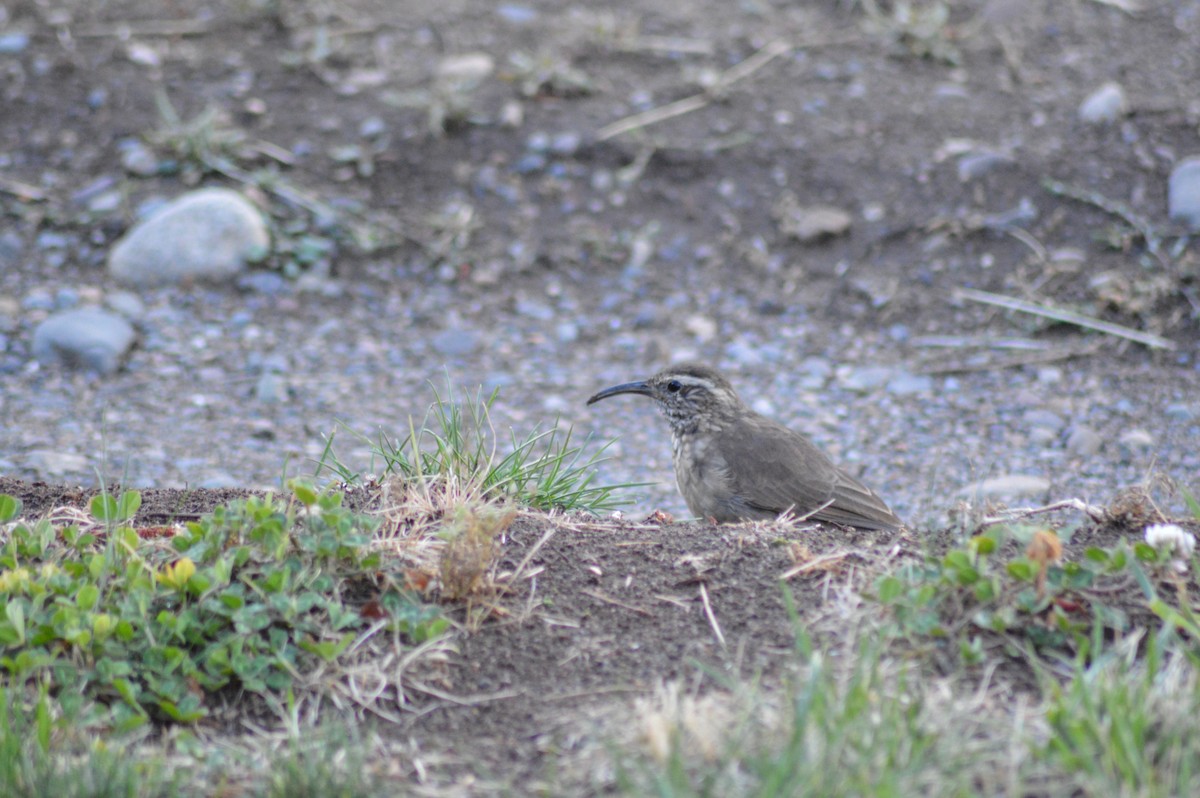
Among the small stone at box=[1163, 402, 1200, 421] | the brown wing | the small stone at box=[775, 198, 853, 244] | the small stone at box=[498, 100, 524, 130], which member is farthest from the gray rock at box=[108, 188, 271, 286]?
the small stone at box=[1163, 402, 1200, 421]

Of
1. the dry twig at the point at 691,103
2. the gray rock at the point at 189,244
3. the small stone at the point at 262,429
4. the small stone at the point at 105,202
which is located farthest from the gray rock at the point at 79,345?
the dry twig at the point at 691,103

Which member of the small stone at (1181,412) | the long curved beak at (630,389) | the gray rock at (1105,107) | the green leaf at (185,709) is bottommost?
the small stone at (1181,412)

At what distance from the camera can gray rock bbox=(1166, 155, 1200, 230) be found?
28.2ft

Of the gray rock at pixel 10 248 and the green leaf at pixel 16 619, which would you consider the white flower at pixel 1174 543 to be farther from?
the gray rock at pixel 10 248

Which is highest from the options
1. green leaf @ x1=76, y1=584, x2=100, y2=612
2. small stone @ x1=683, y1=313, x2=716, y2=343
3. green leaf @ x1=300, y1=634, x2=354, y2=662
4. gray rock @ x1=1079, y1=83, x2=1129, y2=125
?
gray rock @ x1=1079, y1=83, x2=1129, y2=125

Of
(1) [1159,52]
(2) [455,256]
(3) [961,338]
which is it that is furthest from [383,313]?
(1) [1159,52]

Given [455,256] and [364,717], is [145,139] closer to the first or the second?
[455,256]

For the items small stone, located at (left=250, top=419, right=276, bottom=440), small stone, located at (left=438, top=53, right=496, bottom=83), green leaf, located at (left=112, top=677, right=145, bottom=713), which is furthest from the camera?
small stone, located at (left=438, top=53, right=496, bottom=83)

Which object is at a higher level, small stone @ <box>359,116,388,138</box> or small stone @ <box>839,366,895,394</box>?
small stone @ <box>359,116,388,138</box>

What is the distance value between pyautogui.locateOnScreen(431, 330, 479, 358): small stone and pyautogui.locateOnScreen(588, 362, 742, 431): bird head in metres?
1.82

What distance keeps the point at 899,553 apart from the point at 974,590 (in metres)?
0.73

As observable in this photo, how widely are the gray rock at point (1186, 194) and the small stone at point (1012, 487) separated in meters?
2.78

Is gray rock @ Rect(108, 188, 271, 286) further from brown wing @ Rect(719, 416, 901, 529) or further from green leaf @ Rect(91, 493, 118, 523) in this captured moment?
green leaf @ Rect(91, 493, 118, 523)

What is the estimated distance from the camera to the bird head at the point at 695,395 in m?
6.79
